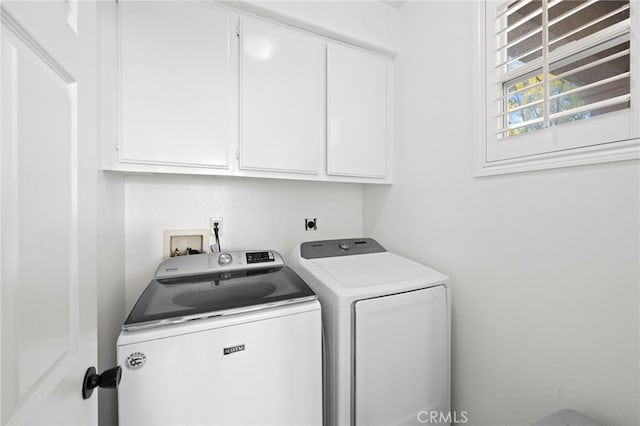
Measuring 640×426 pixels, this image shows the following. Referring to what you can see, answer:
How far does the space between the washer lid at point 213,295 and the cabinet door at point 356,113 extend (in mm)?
753

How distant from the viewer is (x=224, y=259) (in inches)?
56.4

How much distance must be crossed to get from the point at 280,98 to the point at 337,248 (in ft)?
3.08

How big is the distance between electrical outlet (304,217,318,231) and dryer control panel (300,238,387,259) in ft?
0.88

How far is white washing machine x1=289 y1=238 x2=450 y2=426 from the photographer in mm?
1156

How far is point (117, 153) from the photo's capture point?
1.19m

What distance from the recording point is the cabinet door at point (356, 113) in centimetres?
166

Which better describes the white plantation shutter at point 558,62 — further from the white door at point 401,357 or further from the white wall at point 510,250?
the white door at point 401,357

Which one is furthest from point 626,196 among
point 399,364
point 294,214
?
point 294,214

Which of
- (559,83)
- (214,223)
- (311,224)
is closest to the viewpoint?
(559,83)

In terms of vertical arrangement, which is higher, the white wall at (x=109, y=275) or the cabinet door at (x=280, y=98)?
the cabinet door at (x=280, y=98)

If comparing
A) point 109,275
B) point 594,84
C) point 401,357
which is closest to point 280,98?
point 109,275

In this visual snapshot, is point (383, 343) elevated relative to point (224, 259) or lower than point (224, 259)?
lower

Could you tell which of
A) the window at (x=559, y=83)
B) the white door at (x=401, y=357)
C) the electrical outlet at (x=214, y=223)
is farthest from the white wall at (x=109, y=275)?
the window at (x=559, y=83)

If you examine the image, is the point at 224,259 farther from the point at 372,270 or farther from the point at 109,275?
the point at 372,270
